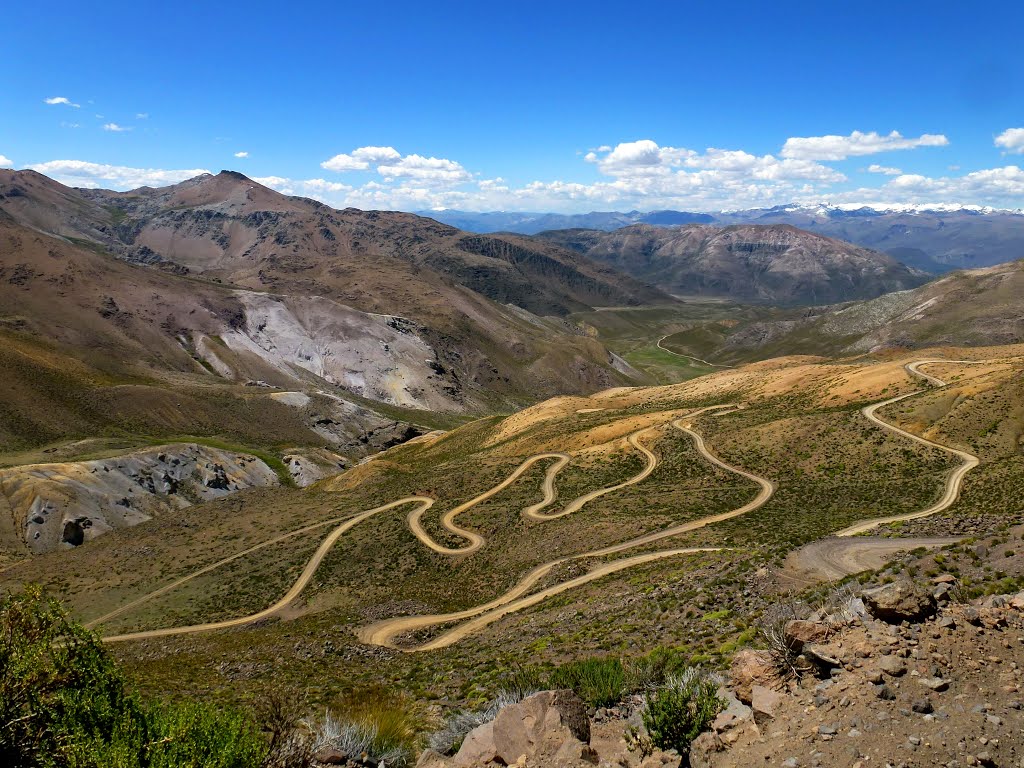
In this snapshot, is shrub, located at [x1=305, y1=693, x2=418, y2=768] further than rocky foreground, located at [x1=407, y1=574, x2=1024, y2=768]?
Yes

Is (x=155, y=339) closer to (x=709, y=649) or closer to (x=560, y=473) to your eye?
(x=560, y=473)

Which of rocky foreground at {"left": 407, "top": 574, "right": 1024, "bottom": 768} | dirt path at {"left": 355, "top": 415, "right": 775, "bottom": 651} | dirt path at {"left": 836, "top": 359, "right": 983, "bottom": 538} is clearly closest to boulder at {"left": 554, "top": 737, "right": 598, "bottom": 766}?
rocky foreground at {"left": 407, "top": 574, "right": 1024, "bottom": 768}

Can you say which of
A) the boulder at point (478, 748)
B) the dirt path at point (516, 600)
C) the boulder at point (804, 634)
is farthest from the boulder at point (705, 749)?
the dirt path at point (516, 600)

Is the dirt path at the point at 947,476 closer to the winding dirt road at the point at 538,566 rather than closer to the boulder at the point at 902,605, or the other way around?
the winding dirt road at the point at 538,566

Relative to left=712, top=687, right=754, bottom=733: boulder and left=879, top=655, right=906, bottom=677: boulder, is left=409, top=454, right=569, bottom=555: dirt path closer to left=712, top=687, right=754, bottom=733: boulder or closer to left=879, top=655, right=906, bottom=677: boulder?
left=712, top=687, right=754, bottom=733: boulder

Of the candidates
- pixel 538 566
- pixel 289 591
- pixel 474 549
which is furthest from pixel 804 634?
pixel 289 591

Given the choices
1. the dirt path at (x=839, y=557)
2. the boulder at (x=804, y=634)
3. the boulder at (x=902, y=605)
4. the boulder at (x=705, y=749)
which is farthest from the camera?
the dirt path at (x=839, y=557)

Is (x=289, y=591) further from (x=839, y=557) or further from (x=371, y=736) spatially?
(x=839, y=557)
